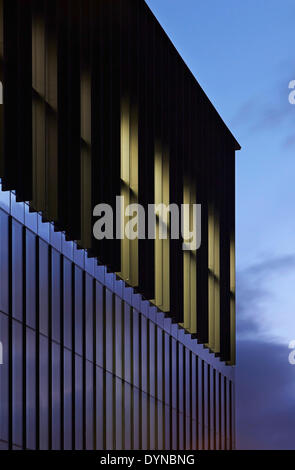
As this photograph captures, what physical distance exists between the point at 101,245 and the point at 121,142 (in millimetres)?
5653

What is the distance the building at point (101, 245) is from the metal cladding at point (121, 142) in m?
0.08

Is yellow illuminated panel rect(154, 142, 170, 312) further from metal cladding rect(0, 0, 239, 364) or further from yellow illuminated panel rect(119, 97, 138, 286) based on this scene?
yellow illuminated panel rect(119, 97, 138, 286)

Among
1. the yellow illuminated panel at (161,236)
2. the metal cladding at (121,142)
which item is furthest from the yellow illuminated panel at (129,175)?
the yellow illuminated panel at (161,236)

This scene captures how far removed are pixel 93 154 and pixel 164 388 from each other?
14666 mm

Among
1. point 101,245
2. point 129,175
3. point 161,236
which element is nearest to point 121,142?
point 129,175

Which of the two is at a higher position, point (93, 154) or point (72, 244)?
point (93, 154)

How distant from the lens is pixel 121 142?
145ft

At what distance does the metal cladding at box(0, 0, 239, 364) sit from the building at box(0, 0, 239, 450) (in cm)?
8

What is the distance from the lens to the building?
1303 inches

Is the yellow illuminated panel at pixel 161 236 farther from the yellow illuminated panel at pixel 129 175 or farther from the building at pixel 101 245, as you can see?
the yellow illuminated panel at pixel 129 175

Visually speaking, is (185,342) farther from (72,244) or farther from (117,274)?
(72,244)

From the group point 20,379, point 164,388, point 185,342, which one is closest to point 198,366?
point 185,342

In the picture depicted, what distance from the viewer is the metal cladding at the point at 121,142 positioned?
33750 mm

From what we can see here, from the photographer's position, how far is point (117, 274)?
4350cm
